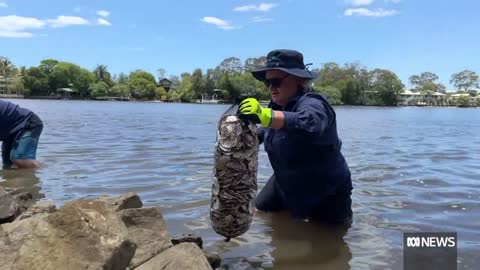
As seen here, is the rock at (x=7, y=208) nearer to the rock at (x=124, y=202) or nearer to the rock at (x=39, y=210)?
the rock at (x=39, y=210)

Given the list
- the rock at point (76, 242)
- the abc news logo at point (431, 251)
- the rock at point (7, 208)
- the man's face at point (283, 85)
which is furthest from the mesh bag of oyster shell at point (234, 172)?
the rock at point (7, 208)

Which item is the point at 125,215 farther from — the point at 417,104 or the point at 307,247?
the point at 417,104

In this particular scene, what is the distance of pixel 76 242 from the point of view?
3400mm

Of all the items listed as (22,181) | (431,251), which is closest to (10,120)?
(22,181)

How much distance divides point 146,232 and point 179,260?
90cm

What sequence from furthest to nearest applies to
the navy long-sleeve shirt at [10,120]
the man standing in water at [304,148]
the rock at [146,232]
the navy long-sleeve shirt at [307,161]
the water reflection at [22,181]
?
the navy long-sleeve shirt at [10,120], the water reflection at [22,181], the navy long-sleeve shirt at [307,161], the man standing in water at [304,148], the rock at [146,232]

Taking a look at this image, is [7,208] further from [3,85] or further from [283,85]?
[3,85]

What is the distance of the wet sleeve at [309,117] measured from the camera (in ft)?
14.7

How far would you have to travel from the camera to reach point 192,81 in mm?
156750

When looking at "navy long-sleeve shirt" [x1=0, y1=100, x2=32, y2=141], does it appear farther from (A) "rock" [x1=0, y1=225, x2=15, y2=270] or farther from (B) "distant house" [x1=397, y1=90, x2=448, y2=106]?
(B) "distant house" [x1=397, y1=90, x2=448, y2=106]

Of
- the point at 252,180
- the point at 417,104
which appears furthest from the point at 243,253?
the point at 417,104

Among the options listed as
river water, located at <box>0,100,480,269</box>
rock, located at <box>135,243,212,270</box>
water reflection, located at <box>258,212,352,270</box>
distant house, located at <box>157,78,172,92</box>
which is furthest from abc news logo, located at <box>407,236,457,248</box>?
distant house, located at <box>157,78,172,92</box>

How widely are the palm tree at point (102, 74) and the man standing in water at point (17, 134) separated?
161170mm

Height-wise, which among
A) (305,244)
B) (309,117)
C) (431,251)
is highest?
(309,117)
